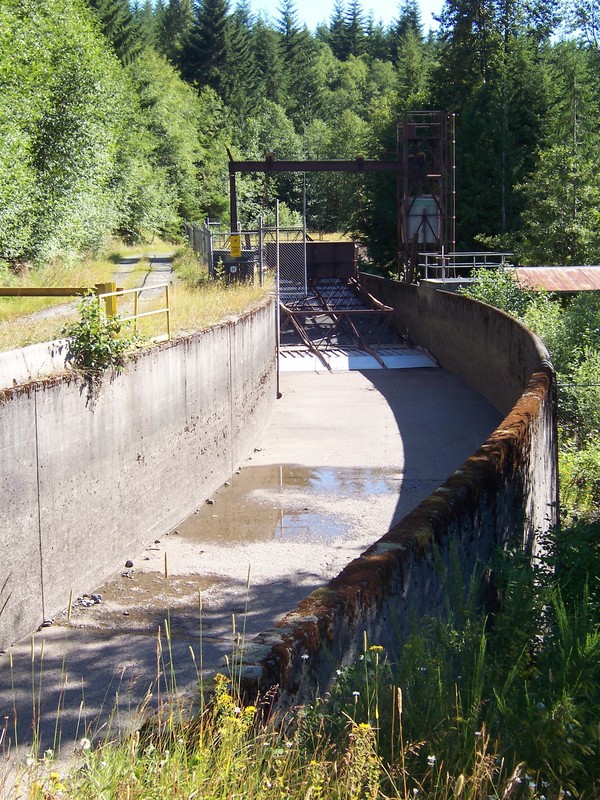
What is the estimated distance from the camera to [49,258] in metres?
30.6

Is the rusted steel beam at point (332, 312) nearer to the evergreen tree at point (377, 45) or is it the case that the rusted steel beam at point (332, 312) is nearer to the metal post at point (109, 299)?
the metal post at point (109, 299)

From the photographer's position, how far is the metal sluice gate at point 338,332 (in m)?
29.7

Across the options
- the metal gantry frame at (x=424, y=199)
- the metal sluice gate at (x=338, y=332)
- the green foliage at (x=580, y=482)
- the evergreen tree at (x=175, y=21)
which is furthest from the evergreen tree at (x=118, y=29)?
the green foliage at (x=580, y=482)

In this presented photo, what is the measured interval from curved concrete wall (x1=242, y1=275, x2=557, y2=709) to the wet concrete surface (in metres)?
0.38

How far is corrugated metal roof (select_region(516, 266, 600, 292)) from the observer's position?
28016 mm

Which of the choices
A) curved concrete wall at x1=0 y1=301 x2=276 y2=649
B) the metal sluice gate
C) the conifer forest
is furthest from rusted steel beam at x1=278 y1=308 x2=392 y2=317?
curved concrete wall at x1=0 y1=301 x2=276 y2=649

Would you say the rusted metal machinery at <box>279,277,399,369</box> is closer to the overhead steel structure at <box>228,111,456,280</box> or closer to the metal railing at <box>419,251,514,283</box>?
the metal railing at <box>419,251,514,283</box>

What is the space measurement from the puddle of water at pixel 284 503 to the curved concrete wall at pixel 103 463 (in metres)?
0.40

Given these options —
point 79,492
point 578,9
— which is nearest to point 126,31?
point 578,9

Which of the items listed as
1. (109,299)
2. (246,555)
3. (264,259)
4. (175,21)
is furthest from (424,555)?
(175,21)

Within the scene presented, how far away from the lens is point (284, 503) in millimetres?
15758

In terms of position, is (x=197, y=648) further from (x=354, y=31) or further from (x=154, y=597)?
(x=354, y=31)

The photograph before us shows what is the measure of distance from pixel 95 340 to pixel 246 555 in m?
3.59

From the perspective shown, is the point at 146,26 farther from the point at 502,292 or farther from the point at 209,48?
the point at 502,292
